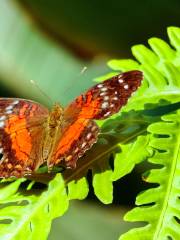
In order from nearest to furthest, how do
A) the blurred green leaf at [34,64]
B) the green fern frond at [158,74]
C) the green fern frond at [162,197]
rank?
1. the green fern frond at [162,197]
2. the green fern frond at [158,74]
3. the blurred green leaf at [34,64]

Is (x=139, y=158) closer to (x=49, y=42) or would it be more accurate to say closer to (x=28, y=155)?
(x=28, y=155)

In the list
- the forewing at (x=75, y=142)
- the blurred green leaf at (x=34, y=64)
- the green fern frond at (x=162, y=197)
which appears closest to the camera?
the green fern frond at (x=162, y=197)

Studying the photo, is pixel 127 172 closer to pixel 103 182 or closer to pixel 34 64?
pixel 103 182

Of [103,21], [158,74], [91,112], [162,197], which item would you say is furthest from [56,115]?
[103,21]

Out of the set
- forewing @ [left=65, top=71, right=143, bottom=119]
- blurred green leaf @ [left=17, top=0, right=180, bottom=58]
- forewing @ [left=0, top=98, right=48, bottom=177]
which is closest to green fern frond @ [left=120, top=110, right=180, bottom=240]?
forewing @ [left=65, top=71, right=143, bottom=119]

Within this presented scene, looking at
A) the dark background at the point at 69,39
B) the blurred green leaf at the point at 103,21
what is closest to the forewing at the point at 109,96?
the dark background at the point at 69,39

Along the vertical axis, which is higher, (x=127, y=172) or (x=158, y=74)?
(x=158, y=74)

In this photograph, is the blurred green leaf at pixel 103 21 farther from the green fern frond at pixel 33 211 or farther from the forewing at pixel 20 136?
the green fern frond at pixel 33 211
